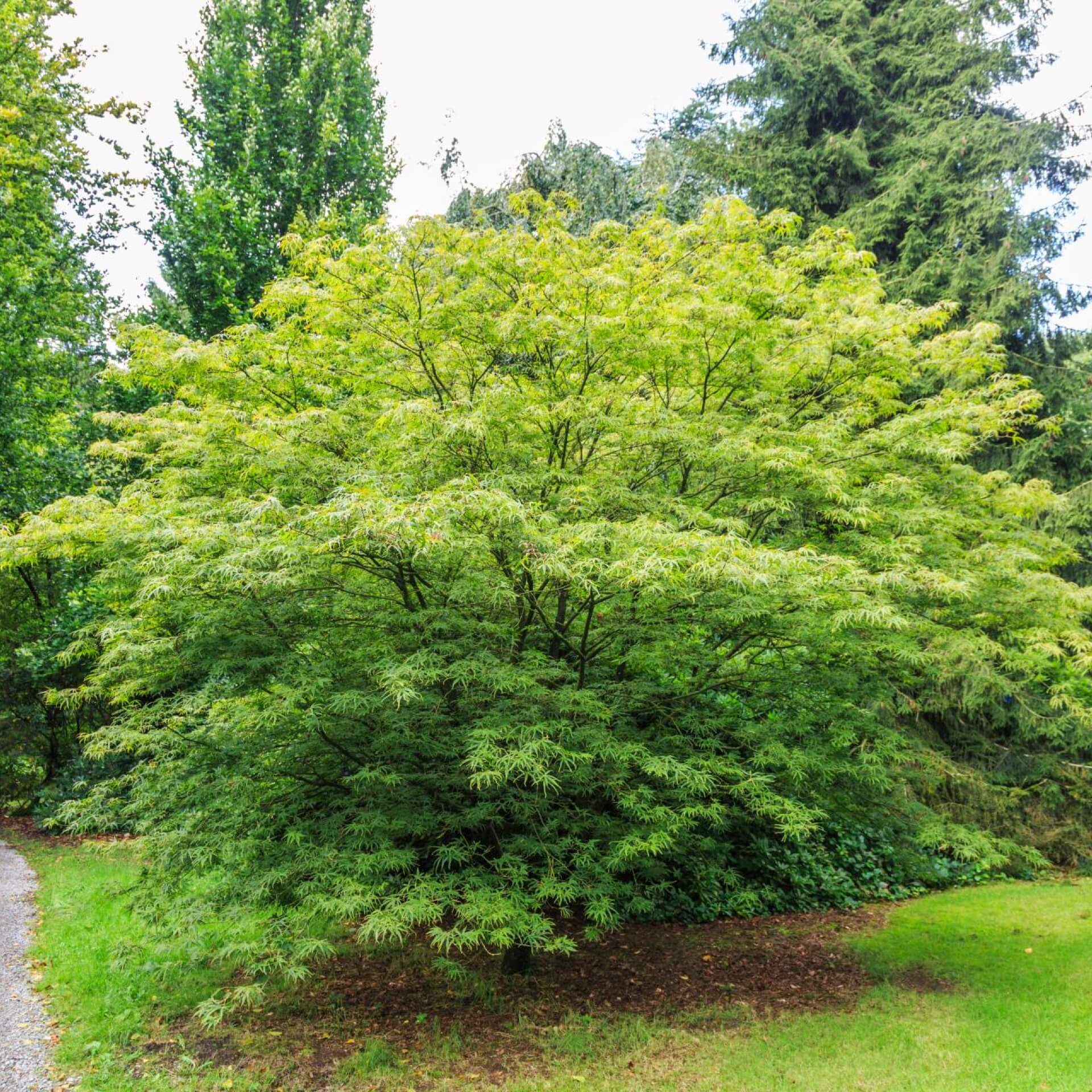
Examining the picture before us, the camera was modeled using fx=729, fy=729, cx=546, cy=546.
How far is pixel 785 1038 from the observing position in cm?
522

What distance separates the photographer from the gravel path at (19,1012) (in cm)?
424

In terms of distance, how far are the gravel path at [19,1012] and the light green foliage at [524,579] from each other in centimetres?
98

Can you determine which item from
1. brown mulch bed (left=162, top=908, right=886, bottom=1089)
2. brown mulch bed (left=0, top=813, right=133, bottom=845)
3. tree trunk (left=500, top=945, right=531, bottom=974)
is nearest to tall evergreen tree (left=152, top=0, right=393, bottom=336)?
brown mulch bed (left=0, top=813, right=133, bottom=845)

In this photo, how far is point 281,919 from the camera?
4.36 meters

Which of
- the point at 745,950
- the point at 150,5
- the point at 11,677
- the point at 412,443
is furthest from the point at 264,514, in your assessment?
the point at 150,5

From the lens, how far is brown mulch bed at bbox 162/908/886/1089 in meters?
4.88

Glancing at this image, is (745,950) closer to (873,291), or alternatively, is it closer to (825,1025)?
(825,1025)

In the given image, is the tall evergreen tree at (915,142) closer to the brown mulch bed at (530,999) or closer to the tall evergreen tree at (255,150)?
the tall evergreen tree at (255,150)

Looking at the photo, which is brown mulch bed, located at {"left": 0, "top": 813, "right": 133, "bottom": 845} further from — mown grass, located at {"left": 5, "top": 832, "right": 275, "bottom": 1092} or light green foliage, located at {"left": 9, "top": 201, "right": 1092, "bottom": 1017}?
light green foliage, located at {"left": 9, "top": 201, "right": 1092, "bottom": 1017}

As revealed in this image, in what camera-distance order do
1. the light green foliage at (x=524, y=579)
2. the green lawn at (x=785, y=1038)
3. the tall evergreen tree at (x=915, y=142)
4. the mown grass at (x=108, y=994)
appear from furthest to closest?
the tall evergreen tree at (x=915, y=142) < the green lawn at (x=785, y=1038) < the mown grass at (x=108, y=994) < the light green foliage at (x=524, y=579)

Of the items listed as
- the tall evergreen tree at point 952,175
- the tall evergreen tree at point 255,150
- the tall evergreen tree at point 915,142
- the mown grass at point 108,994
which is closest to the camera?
the mown grass at point 108,994

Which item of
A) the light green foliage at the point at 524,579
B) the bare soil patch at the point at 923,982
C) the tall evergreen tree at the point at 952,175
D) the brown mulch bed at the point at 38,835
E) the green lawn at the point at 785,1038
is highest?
the tall evergreen tree at the point at 952,175

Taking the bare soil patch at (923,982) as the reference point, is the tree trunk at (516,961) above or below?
above

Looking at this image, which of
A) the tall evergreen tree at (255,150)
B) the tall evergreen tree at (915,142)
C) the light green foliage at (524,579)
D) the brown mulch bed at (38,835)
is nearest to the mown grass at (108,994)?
the light green foliage at (524,579)
